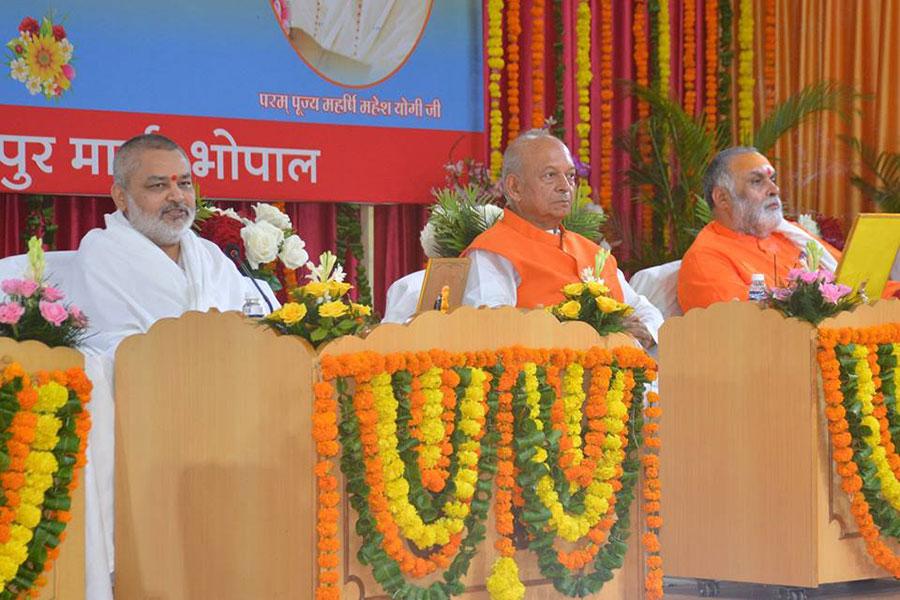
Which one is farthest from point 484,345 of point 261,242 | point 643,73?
point 643,73

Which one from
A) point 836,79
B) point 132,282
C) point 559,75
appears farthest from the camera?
point 836,79

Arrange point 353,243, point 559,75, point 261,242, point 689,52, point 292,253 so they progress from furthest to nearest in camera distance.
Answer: point 689,52 < point 559,75 < point 353,243 < point 292,253 < point 261,242

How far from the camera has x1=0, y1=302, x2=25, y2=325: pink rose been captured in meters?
3.69

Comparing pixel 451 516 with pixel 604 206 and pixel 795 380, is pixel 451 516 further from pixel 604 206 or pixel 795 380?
Result: pixel 604 206

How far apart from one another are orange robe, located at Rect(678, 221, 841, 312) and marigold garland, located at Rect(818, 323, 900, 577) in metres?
0.93

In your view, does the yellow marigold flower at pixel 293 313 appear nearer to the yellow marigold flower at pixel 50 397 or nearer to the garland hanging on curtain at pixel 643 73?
the yellow marigold flower at pixel 50 397

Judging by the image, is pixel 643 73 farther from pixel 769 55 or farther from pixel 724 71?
pixel 769 55

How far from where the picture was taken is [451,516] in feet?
13.0

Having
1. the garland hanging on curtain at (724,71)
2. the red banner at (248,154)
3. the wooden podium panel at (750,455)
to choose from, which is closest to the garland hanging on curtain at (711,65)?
the garland hanging on curtain at (724,71)

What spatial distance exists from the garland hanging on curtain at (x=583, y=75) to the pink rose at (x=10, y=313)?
211 inches

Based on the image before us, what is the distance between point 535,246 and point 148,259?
157 centimetres

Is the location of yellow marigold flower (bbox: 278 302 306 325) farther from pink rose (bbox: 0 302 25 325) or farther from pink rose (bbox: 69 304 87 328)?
pink rose (bbox: 0 302 25 325)

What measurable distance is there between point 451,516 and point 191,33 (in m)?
4.01

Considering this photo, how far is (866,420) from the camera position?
16.0ft
